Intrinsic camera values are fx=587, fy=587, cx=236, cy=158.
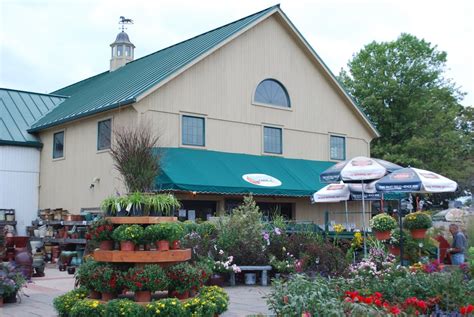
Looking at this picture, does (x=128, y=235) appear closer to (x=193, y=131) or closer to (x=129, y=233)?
(x=129, y=233)

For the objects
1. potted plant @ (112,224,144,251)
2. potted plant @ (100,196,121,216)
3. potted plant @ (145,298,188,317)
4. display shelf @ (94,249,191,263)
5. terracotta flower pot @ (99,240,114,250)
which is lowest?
potted plant @ (145,298,188,317)

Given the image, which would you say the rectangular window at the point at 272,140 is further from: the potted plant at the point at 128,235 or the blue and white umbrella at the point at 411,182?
the potted plant at the point at 128,235

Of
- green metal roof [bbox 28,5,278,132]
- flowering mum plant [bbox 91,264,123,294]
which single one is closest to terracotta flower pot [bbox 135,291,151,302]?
flowering mum plant [bbox 91,264,123,294]

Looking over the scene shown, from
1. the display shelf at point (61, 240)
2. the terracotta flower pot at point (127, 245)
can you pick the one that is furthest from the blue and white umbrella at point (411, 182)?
the display shelf at point (61, 240)

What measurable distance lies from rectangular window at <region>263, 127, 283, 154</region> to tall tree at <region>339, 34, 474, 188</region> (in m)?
15.1

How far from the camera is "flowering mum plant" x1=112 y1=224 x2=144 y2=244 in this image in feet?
27.9

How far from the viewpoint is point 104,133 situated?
2222 cm

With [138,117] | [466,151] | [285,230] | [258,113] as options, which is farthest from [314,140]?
[466,151]

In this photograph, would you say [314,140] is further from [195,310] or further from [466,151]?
[466,151]

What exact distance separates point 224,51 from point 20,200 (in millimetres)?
10793

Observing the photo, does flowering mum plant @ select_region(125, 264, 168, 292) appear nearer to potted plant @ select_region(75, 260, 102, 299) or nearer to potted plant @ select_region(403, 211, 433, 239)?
potted plant @ select_region(75, 260, 102, 299)

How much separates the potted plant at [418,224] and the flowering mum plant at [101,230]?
320 inches

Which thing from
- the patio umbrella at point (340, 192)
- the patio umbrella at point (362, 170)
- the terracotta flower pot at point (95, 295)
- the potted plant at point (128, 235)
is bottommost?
the terracotta flower pot at point (95, 295)

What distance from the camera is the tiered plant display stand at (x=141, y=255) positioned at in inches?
338
